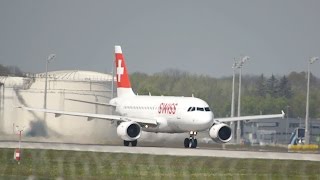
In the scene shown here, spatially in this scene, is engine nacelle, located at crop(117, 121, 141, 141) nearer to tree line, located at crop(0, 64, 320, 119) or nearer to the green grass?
the green grass

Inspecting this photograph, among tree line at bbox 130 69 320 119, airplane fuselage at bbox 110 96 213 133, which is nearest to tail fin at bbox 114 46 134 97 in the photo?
airplane fuselage at bbox 110 96 213 133

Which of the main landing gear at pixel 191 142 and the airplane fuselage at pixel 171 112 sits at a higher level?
the airplane fuselage at pixel 171 112

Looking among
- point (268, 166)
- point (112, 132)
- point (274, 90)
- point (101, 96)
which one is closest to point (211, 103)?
point (274, 90)

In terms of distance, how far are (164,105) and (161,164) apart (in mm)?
29618

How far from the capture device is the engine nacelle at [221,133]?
80125 mm

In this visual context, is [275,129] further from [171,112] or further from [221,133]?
[221,133]

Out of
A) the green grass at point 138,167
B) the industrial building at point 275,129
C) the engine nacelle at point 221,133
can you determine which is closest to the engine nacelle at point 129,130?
the engine nacelle at point 221,133

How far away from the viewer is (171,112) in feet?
267

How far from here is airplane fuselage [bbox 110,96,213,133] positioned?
258ft

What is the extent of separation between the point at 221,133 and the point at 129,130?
726 centimetres

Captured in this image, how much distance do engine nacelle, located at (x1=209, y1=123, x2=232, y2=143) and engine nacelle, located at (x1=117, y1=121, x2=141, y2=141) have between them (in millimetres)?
5809

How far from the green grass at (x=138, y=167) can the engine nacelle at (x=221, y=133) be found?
1953cm

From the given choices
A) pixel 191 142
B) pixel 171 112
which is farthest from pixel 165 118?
pixel 191 142

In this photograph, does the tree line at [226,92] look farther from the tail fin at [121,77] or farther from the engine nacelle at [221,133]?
the engine nacelle at [221,133]
